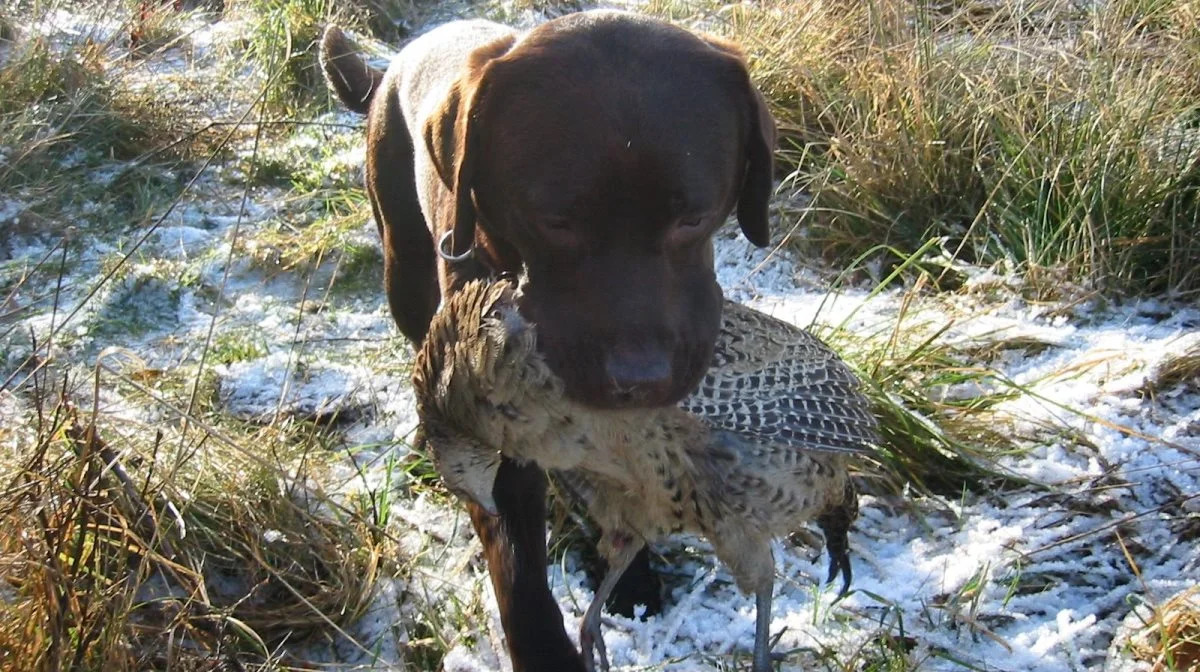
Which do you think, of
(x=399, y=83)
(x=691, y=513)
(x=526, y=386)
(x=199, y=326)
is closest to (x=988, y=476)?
(x=691, y=513)

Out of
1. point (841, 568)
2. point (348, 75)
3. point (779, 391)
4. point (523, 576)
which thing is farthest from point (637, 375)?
point (348, 75)

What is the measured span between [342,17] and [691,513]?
14.3ft

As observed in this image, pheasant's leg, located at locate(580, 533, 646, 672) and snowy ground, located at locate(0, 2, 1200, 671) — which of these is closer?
pheasant's leg, located at locate(580, 533, 646, 672)

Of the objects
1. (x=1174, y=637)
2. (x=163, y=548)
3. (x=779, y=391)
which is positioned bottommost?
(x=163, y=548)

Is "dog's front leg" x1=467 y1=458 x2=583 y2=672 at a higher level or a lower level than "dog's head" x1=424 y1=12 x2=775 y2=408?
lower

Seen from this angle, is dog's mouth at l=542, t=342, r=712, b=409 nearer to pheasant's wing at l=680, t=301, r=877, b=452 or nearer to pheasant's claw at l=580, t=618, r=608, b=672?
pheasant's wing at l=680, t=301, r=877, b=452

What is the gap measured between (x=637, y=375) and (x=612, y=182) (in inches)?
14.4

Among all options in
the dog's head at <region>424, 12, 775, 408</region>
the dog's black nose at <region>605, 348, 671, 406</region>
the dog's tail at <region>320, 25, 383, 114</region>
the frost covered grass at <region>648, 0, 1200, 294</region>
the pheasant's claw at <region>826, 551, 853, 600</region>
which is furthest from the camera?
the dog's tail at <region>320, 25, 383, 114</region>

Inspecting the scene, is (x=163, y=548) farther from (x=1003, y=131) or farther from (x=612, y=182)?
(x=1003, y=131)

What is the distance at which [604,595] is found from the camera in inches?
99.8

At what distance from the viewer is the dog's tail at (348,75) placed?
404cm

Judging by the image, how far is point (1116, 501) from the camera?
9.77ft

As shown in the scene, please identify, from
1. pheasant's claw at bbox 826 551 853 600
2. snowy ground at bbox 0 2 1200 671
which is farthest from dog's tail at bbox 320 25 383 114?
pheasant's claw at bbox 826 551 853 600

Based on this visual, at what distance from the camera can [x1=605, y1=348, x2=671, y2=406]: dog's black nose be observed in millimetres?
2023
